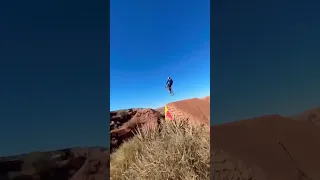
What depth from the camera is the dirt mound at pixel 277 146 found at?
75.2 inches

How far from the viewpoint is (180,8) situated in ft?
12.8

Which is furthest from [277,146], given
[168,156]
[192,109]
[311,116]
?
[192,109]

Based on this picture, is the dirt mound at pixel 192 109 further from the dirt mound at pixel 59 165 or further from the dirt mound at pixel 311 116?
the dirt mound at pixel 311 116

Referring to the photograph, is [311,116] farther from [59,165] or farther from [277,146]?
[59,165]

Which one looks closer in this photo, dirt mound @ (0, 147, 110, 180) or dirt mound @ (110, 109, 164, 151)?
dirt mound @ (0, 147, 110, 180)

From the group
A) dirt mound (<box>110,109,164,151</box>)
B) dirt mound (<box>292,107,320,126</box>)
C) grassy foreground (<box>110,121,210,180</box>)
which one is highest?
dirt mound (<box>292,107,320,126</box>)

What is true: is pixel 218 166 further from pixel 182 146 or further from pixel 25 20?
pixel 25 20

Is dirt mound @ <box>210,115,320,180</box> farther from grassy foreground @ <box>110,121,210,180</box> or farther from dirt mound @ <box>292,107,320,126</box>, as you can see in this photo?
grassy foreground @ <box>110,121,210,180</box>

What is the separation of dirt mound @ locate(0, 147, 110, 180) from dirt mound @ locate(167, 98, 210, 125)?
158 centimetres

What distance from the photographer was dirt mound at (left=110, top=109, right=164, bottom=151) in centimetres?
434

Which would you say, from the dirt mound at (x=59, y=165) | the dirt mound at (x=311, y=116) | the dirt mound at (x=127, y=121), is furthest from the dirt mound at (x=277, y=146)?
the dirt mound at (x=127, y=121)

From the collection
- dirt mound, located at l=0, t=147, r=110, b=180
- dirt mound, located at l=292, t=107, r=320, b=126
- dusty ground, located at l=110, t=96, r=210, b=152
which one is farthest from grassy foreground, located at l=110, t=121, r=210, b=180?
dirt mound, located at l=292, t=107, r=320, b=126

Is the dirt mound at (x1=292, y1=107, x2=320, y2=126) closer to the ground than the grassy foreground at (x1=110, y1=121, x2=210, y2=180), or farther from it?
farther from it

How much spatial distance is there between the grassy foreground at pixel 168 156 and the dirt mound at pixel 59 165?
26.1 inches
